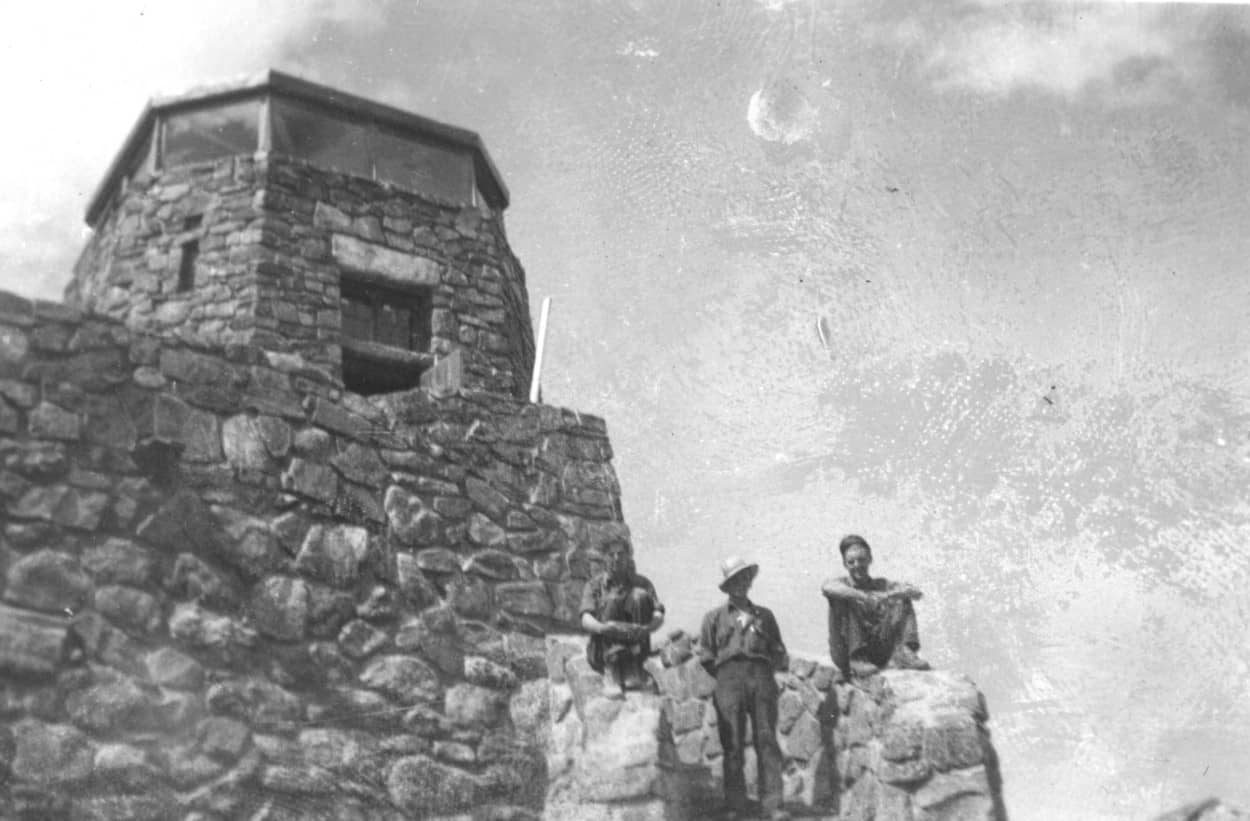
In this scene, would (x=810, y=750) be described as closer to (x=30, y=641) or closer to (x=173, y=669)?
(x=173, y=669)

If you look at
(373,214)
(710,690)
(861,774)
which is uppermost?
(373,214)

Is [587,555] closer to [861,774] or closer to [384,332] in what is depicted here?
[861,774]

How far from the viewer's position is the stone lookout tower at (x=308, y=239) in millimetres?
11508

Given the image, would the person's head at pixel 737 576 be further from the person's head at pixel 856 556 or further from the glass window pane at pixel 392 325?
the glass window pane at pixel 392 325

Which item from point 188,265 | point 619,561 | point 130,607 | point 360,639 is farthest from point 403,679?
point 188,265

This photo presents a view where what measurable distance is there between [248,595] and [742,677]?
2980 mm

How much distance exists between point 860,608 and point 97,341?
4903mm

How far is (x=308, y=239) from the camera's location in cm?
1174

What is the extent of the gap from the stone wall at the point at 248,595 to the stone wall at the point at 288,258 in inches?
115

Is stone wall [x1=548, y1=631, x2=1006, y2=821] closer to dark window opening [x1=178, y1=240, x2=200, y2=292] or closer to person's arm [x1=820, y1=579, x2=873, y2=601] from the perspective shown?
person's arm [x1=820, y1=579, x2=873, y2=601]

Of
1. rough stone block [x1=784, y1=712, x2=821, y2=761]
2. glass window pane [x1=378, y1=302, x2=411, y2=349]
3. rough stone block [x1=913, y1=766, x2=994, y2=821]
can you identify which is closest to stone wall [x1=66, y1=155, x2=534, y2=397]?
glass window pane [x1=378, y1=302, x2=411, y2=349]

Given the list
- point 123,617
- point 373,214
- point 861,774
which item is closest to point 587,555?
point 861,774

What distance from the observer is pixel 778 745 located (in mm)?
7945

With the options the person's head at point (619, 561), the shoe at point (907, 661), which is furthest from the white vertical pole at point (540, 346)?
the shoe at point (907, 661)
